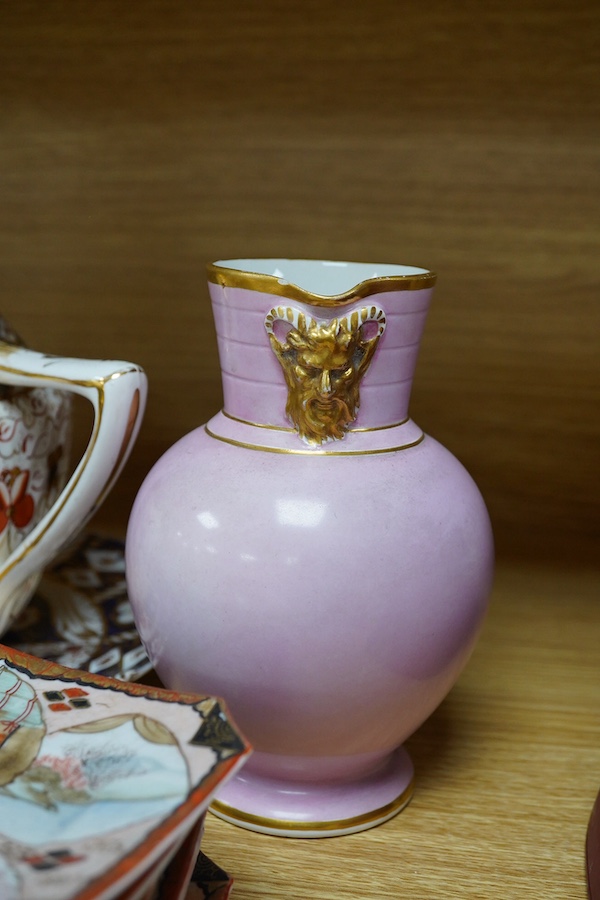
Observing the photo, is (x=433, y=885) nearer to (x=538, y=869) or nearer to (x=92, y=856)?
(x=538, y=869)

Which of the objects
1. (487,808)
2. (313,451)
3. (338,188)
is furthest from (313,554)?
(338,188)

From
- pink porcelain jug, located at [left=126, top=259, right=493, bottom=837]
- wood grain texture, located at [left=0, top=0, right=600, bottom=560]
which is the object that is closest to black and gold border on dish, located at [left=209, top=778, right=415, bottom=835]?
pink porcelain jug, located at [left=126, top=259, right=493, bottom=837]

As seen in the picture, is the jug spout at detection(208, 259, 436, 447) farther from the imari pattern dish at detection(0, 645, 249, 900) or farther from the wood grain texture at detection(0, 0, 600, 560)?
the wood grain texture at detection(0, 0, 600, 560)

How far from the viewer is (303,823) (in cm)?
50

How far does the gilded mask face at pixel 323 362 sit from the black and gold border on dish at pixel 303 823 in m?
0.19

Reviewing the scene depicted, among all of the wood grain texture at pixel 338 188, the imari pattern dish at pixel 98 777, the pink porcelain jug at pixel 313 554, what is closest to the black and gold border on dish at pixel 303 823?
the pink porcelain jug at pixel 313 554

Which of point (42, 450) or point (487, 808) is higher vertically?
point (42, 450)

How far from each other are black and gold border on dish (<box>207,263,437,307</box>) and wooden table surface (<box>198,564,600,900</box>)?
0.27 m

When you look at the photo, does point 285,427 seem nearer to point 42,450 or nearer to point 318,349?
point 318,349

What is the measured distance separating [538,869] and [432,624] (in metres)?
0.13

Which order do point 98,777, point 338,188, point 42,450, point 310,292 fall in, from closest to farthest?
point 98,777
point 310,292
point 42,450
point 338,188

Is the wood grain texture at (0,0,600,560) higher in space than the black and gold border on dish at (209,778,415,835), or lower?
higher

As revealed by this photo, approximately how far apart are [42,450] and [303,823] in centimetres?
26

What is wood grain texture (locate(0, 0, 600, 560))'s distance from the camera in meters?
0.75
